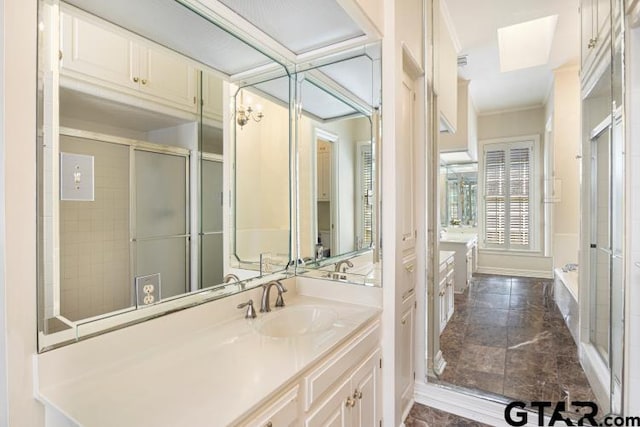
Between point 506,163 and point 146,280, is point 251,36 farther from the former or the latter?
point 506,163

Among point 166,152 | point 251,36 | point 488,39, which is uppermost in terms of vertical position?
point 488,39

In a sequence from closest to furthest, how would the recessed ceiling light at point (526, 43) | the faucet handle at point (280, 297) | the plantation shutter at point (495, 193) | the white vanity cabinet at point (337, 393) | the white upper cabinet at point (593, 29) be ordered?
the white vanity cabinet at point (337, 393) < the faucet handle at point (280, 297) < the white upper cabinet at point (593, 29) < the recessed ceiling light at point (526, 43) < the plantation shutter at point (495, 193)

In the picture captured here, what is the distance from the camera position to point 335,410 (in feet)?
4.14

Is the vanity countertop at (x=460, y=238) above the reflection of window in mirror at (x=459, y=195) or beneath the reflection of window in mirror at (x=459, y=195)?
beneath

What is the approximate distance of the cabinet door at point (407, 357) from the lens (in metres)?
1.88

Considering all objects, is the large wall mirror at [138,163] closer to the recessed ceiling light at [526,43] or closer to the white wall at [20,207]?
the white wall at [20,207]

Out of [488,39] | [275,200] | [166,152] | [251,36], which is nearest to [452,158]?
[488,39]

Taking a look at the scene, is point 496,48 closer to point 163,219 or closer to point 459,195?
point 459,195

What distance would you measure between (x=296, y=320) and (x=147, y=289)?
30.3 inches

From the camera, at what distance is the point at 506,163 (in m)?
2.75

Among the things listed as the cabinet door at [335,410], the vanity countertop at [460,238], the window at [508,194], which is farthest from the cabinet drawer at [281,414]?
the window at [508,194]

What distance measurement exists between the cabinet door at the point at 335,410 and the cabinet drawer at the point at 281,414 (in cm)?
13

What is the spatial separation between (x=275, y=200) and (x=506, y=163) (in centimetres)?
207

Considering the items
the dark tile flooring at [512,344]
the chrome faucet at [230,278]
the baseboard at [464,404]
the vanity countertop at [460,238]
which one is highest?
the vanity countertop at [460,238]
